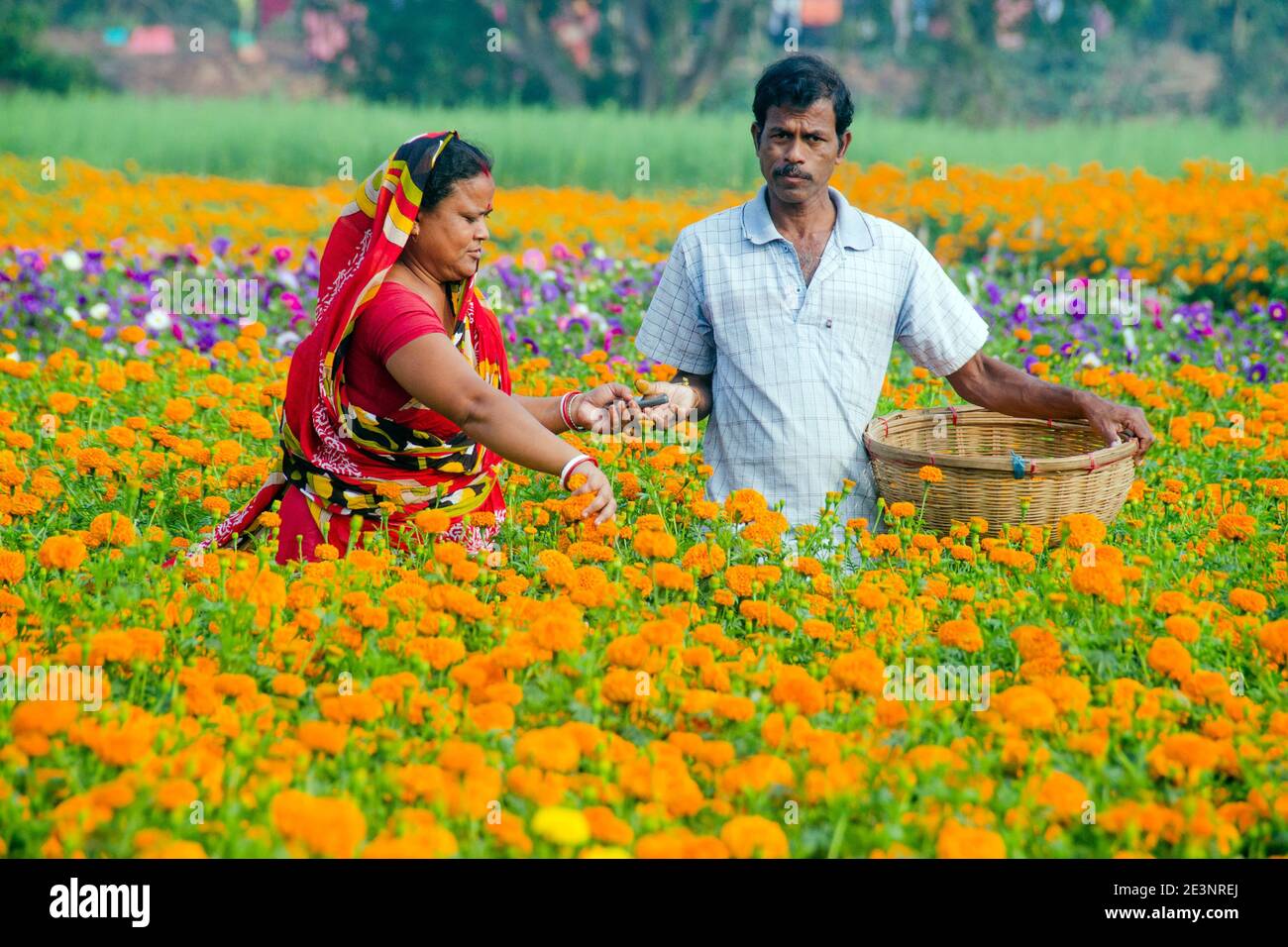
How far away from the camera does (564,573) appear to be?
2574mm

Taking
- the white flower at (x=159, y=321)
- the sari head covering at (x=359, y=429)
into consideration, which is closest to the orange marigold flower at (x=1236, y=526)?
the sari head covering at (x=359, y=429)

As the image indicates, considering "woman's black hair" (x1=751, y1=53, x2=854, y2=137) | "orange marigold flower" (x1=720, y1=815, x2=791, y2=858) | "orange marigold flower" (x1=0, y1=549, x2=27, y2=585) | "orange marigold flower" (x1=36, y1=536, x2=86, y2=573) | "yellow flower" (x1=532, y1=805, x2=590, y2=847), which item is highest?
"woman's black hair" (x1=751, y1=53, x2=854, y2=137)

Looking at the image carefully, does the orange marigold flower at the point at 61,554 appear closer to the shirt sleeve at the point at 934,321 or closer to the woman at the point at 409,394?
the woman at the point at 409,394

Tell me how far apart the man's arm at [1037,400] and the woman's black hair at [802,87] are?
0.71 meters

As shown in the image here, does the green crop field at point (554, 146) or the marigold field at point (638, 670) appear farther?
the green crop field at point (554, 146)

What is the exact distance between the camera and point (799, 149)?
11.1 feet

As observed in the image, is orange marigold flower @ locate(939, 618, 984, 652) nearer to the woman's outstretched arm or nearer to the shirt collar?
the woman's outstretched arm

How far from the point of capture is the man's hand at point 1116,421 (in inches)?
131

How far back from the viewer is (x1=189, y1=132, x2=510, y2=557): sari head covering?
3.09 meters

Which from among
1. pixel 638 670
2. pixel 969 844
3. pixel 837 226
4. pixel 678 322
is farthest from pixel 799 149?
pixel 969 844

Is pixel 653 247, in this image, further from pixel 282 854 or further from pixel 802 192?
pixel 282 854

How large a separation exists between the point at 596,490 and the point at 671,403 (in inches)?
26.2

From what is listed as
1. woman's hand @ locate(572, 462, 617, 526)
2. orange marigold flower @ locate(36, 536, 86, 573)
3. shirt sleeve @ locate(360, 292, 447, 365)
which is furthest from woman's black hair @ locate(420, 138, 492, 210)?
orange marigold flower @ locate(36, 536, 86, 573)
